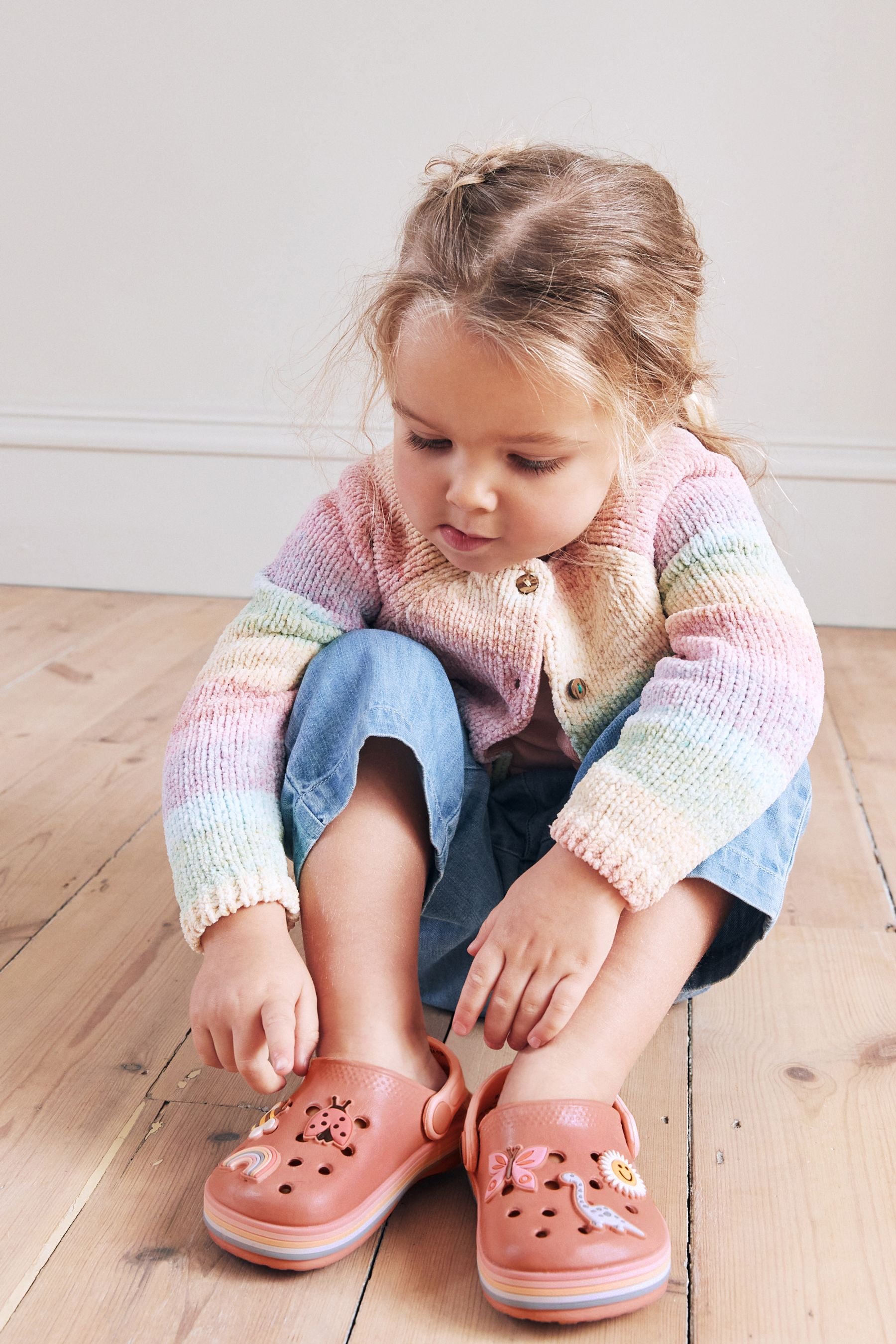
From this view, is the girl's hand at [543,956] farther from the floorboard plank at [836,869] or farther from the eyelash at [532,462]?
the floorboard plank at [836,869]

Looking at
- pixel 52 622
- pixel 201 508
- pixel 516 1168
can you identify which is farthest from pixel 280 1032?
pixel 201 508

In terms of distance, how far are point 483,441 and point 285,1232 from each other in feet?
1.31

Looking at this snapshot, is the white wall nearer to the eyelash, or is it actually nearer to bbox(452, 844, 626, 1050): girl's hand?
the eyelash

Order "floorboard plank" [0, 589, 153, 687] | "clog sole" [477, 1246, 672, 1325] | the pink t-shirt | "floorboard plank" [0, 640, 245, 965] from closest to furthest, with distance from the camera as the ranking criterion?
"clog sole" [477, 1246, 672, 1325], the pink t-shirt, "floorboard plank" [0, 640, 245, 965], "floorboard plank" [0, 589, 153, 687]

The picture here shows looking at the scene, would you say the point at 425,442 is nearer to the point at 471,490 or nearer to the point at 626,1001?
the point at 471,490

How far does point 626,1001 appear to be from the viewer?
62cm

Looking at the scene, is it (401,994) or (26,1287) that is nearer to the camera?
(26,1287)

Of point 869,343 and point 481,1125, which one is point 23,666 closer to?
point 481,1125

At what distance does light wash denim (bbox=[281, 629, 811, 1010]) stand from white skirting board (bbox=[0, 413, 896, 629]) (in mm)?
1055

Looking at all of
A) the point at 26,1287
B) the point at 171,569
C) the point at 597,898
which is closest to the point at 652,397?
the point at 597,898

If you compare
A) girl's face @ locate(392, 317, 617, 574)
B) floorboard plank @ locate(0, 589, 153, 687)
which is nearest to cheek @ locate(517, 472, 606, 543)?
girl's face @ locate(392, 317, 617, 574)

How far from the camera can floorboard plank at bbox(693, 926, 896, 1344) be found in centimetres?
53

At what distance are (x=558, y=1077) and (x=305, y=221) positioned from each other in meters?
1.43

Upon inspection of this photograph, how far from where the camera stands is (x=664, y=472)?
754 millimetres
